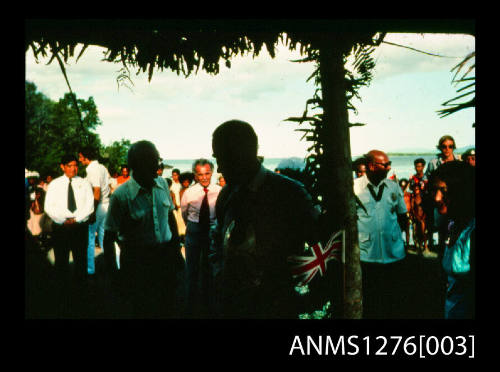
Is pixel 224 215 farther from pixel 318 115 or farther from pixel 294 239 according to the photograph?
pixel 318 115

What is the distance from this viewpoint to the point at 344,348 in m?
2.12

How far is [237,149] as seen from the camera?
1901mm

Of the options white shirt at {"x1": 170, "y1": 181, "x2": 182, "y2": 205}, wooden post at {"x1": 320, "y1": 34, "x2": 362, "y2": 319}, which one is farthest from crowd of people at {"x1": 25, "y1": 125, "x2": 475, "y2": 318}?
white shirt at {"x1": 170, "y1": 181, "x2": 182, "y2": 205}

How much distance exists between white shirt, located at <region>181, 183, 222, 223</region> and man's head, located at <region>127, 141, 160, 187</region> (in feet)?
3.78

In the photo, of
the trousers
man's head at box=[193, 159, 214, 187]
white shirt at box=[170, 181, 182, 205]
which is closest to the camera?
man's head at box=[193, 159, 214, 187]

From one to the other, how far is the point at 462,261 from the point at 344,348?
34.4 inches

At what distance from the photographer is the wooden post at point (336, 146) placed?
224 cm

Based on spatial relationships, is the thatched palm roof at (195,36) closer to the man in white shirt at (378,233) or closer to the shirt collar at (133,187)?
the shirt collar at (133,187)

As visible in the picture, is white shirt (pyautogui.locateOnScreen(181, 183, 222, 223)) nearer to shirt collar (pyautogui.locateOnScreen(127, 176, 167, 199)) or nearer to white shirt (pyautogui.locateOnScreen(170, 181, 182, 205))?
shirt collar (pyautogui.locateOnScreen(127, 176, 167, 199))

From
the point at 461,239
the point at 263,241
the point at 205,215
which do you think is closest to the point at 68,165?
the point at 205,215

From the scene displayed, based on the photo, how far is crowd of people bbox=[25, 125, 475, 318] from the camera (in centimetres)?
189

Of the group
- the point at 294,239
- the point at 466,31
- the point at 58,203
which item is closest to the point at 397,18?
the point at 466,31

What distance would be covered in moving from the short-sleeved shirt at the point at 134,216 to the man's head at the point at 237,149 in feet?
4.93

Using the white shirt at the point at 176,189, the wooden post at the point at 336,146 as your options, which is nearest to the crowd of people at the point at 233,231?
the wooden post at the point at 336,146
